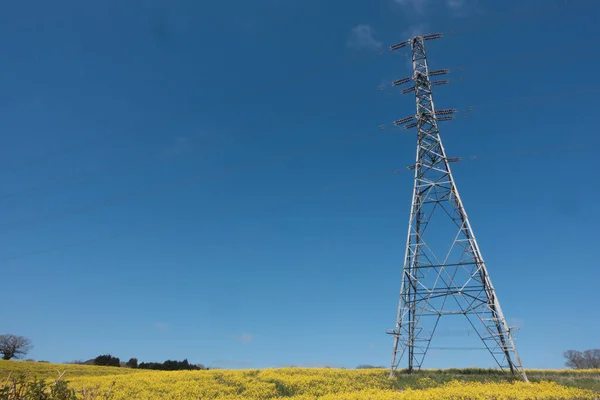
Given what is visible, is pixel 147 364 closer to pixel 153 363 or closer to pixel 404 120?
pixel 153 363

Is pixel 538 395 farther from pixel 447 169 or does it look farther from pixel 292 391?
pixel 447 169

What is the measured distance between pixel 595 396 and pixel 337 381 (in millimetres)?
11864

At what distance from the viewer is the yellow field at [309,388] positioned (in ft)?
49.2

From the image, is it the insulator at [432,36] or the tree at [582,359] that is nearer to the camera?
the insulator at [432,36]

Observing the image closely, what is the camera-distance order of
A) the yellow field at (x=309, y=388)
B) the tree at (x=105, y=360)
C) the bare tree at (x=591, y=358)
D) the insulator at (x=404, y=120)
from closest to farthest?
the yellow field at (x=309, y=388), the insulator at (x=404, y=120), the tree at (x=105, y=360), the bare tree at (x=591, y=358)

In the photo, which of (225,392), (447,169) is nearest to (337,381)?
(225,392)

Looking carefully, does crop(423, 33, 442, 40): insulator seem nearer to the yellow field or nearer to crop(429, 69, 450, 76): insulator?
crop(429, 69, 450, 76): insulator

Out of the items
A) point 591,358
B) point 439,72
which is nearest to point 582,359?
point 591,358

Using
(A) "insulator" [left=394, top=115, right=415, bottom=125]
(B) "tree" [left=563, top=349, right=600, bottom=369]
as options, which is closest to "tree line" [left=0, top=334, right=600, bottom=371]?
(B) "tree" [left=563, top=349, right=600, bottom=369]

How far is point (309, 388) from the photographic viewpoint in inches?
767

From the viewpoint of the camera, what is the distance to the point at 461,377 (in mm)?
22219

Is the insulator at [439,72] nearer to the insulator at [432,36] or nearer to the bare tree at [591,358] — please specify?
the insulator at [432,36]

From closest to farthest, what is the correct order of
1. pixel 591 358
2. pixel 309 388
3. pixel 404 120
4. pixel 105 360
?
1. pixel 309 388
2. pixel 404 120
3. pixel 105 360
4. pixel 591 358

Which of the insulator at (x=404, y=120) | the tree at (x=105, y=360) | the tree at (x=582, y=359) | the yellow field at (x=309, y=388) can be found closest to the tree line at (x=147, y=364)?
the tree at (x=105, y=360)
